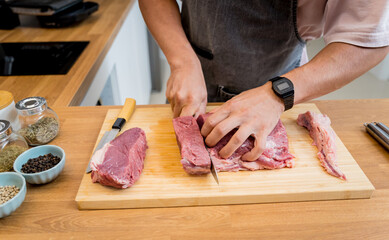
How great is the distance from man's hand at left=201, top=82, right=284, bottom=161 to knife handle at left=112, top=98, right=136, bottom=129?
378 millimetres

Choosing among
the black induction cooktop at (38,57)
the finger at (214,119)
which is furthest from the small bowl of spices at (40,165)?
the black induction cooktop at (38,57)

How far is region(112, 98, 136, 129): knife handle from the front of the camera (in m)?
1.31

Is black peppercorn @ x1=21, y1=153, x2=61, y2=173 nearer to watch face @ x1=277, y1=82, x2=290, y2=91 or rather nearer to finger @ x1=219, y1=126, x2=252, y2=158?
finger @ x1=219, y1=126, x2=252, y2=158

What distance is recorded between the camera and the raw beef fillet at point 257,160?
1.13m

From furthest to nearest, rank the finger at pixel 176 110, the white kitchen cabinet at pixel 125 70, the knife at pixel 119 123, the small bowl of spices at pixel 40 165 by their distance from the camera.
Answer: the white kitchen cabinet at pixel 125 70, the finger at pixel 176 110, the knife at pixel 119 123, the small bowl of spices at pixel 40 165

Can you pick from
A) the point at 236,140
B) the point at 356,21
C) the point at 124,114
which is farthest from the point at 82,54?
the point at 356,21

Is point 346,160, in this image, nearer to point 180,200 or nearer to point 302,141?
point 302,141

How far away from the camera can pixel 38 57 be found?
1938 millimetres

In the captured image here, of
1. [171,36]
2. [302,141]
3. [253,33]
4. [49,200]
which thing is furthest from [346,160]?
[49,200]

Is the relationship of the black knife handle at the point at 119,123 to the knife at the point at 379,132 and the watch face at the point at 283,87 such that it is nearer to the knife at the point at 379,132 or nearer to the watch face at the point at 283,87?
the watch face at the point at 283,87

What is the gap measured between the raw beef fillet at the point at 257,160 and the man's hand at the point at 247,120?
0.08ft

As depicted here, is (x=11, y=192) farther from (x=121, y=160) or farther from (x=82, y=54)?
(x=82, y=54)

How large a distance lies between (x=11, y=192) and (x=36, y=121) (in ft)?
1.19

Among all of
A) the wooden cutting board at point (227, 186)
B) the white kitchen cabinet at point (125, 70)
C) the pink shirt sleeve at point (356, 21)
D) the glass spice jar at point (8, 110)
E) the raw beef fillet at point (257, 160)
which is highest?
the pink shirt sleeve at point (356, 21)
